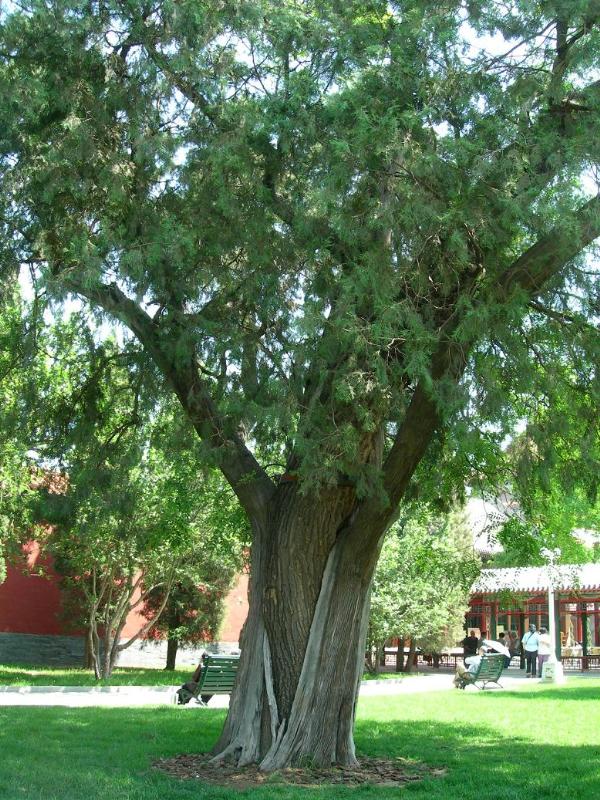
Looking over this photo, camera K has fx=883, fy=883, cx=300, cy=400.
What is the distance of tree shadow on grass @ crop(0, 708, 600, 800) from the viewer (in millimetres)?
7023

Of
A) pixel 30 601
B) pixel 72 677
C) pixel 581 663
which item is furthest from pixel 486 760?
pixel 581 663

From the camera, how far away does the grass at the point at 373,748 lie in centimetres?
705

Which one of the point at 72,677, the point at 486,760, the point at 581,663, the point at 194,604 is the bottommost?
the point at 72,677

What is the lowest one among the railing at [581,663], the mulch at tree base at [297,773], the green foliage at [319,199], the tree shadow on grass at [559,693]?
the mulch at tree base at [297,773]

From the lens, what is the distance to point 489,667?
18.6m

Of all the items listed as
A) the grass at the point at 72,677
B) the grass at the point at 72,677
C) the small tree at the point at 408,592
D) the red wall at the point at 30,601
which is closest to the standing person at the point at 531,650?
the small tree at the point at 408,592

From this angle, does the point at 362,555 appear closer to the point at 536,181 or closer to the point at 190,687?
the point at 536,181

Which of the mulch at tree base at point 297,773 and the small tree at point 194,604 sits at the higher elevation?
the small tree at point 194,604

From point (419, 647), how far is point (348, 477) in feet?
75.4

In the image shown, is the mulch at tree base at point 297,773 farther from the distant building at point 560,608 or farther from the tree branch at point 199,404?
the distant building at point 560,608

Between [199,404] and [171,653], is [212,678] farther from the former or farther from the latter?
[171,653]

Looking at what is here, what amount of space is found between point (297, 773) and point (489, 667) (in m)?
11.6

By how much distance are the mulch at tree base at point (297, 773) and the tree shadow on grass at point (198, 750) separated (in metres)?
0.20

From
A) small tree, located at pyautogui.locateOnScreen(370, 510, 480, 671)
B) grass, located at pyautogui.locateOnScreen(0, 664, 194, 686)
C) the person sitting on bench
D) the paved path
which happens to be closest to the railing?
small tree, located at pyautogui.locateOnScreen(370, 510, 480, 671)
